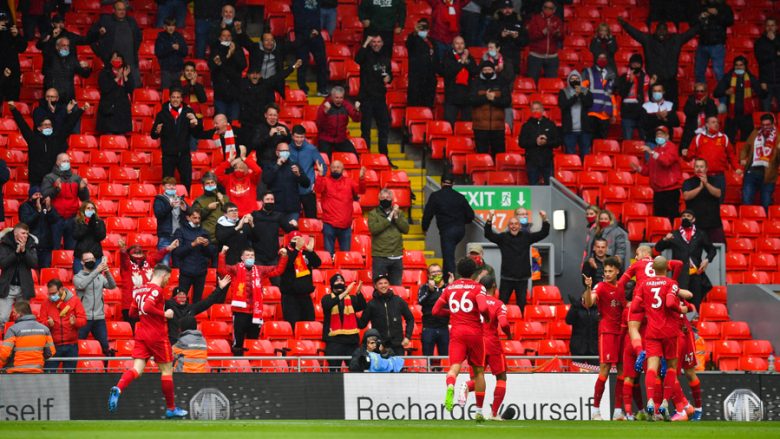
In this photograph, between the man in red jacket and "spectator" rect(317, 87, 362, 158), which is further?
"spectator" rect(317, 87, 362, 158)

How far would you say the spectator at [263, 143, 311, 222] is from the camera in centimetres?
2277

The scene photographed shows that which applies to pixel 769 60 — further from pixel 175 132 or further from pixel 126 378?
pixel 126 378

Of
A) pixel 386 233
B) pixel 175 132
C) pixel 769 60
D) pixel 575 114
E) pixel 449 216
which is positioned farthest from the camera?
pixel 769 60

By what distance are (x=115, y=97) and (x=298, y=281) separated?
524 cm

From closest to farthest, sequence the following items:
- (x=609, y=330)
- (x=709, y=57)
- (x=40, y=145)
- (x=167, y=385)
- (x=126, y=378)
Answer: (x=126, y=378), (x=167, y=385), (x=609, y=330), (x=40, y=145), (x=709, y=57)

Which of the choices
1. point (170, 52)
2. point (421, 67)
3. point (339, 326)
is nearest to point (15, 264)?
point (339, 326)

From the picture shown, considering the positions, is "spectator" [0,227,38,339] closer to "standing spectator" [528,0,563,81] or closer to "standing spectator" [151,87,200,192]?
"standing spectator" [151,87,200,192]

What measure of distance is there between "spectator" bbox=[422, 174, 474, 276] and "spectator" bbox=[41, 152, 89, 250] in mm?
5215

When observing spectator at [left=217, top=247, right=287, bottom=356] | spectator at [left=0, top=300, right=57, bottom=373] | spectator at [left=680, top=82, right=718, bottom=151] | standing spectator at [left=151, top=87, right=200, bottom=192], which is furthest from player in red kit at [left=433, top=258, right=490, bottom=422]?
spectator at [left=680, top=82, right=718, bottom=151]

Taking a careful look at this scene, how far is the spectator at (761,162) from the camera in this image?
2566 cm

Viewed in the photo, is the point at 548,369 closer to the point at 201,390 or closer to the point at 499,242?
the point at 499,242

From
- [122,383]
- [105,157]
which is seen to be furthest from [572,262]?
[122,383]

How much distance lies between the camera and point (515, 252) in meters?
22.7

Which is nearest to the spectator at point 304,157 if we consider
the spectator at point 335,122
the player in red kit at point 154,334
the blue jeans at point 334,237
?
the blue jeans at point 334,237
